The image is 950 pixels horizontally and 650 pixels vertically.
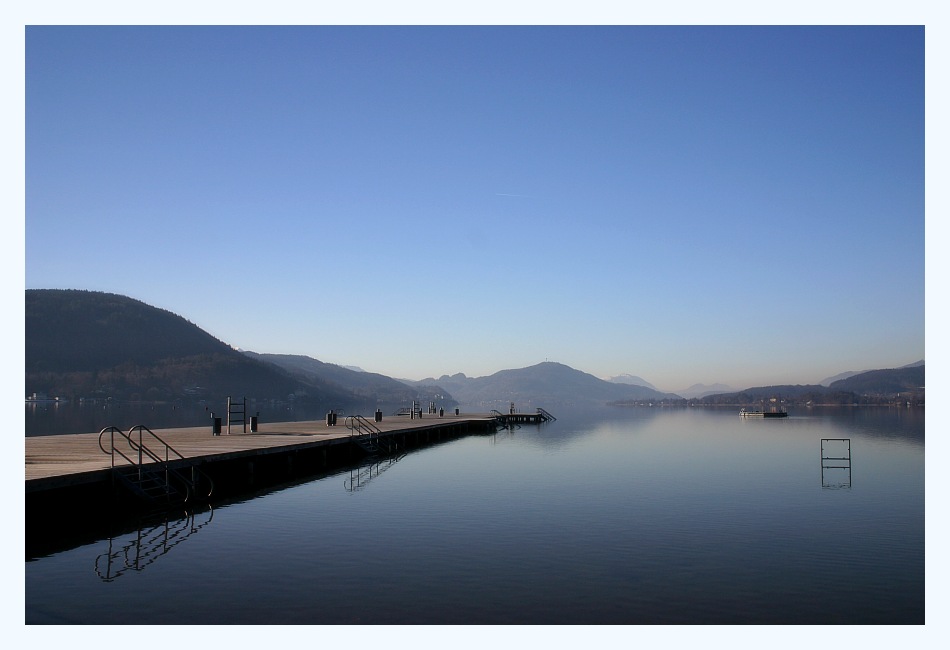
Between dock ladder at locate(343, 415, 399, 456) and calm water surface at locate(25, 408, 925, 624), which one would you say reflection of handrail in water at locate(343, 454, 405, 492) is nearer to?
calm water surface at locate(25, 408, 925, 624)

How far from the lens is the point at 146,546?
73.7 feet

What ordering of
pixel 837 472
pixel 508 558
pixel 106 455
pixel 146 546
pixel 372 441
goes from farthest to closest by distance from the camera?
pixel 372 441, pixel 837 472, pixel 106 455, pixel 146 546, pixel 508 558

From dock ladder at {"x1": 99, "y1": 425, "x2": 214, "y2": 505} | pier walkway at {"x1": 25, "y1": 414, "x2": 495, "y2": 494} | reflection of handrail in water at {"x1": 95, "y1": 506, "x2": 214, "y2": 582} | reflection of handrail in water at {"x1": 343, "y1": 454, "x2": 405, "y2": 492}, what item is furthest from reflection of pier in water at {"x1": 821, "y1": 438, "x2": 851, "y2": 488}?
reflection of handrail in water at {"x1": 95, "y1": 506, "x2": 214, "y2": 582}

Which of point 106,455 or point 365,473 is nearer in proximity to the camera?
point 106,455

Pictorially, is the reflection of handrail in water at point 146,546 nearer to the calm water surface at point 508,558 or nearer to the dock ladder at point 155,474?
the calm water surface at point 508,558

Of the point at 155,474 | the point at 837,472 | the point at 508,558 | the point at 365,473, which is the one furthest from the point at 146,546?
the point at 837,472

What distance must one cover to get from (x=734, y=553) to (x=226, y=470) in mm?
21314

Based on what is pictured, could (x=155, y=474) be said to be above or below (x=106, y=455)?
below

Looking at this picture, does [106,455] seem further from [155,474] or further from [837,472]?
[837,472]

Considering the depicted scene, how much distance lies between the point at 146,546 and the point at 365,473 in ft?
69.3

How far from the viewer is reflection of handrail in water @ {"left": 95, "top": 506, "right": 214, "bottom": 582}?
19862 mm

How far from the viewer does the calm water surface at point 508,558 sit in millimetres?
16578

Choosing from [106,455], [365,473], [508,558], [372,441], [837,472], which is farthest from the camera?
[372,441]
